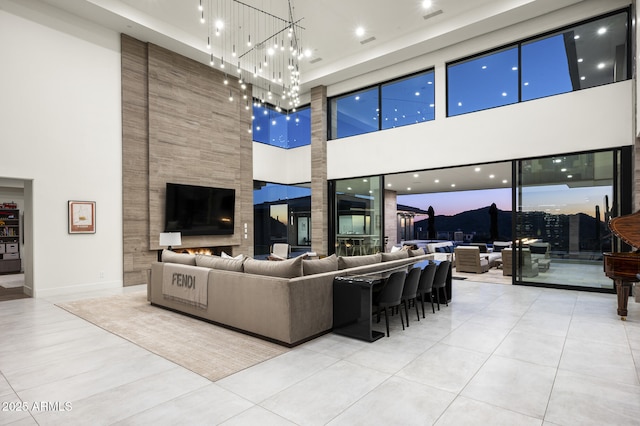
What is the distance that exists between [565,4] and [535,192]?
367 centimetres

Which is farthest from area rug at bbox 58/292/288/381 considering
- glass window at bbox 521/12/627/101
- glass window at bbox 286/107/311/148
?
glass window at bbox 521/12/627/101

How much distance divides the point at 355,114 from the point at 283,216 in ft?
14.2

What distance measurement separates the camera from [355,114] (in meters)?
10.1

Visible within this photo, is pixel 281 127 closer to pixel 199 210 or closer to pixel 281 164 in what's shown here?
pixel 281 164

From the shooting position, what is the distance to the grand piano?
4.37 meters

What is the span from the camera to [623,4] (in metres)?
6.26

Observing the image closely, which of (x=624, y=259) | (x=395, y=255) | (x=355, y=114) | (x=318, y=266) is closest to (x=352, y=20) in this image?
(x=355, y=114)

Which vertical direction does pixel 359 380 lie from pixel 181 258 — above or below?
below

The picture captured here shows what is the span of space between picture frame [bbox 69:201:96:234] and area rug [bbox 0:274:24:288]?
7.84ft

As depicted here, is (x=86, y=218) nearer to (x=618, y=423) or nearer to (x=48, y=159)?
(x=48, y=159)

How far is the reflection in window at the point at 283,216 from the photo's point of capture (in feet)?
37.0

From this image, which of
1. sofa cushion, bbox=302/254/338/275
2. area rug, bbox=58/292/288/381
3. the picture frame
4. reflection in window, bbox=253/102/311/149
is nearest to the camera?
area rug, bbox=58/292/288/381

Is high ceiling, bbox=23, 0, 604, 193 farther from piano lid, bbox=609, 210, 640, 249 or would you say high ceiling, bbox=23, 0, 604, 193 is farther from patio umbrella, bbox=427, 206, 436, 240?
patio umbrella, bbox=427, 206, 436, 240

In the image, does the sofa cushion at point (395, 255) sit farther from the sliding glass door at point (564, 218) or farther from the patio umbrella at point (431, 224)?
the patio umbrella at point (431, 224)
